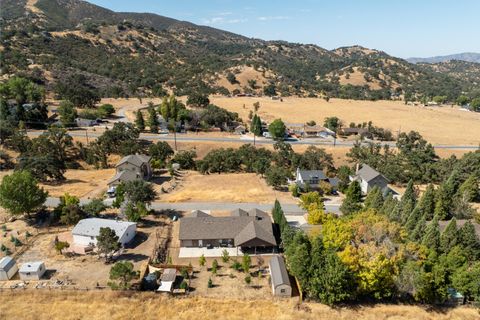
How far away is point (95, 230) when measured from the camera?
135 feet

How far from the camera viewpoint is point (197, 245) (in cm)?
4234

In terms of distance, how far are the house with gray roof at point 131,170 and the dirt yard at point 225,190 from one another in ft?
22.7

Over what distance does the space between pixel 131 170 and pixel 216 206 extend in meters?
18.6

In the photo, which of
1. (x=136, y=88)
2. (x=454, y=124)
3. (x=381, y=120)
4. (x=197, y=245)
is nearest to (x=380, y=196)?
(x=197, y=245)

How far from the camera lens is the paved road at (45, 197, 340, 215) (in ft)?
172

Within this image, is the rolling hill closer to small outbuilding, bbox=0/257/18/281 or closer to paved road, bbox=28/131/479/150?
paved road, bbox=28/131/479/150

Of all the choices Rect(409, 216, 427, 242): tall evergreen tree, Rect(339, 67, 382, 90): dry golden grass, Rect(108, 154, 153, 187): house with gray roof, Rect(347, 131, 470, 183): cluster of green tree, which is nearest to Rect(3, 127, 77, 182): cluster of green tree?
Rect(108, 154, 153, 187): house with gray roof

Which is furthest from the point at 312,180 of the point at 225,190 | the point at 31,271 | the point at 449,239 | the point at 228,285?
the point at 31,271

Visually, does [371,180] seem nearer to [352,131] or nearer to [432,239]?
[432,239]

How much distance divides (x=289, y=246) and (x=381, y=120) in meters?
97.6

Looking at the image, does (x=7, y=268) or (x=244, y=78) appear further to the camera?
(x=244, y=78)

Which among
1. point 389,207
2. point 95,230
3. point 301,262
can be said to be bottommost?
point 95,230

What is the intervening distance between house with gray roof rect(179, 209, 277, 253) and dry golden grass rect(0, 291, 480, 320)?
352 inches

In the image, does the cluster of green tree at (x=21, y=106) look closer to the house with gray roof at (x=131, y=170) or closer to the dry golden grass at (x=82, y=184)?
the dry golden grass at (x=82, y=184)
